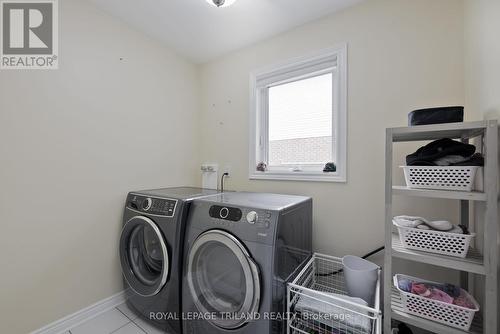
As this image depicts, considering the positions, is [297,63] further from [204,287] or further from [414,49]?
[204,287]

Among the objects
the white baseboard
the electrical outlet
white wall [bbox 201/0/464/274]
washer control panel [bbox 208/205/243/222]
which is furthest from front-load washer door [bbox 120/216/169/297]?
white wall [bbox 201/0/464/274]

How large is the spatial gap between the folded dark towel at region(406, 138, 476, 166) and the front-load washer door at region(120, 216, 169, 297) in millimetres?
1625

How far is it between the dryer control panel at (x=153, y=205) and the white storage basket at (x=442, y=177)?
4.54 ft

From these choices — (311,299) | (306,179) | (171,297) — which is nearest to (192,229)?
(171,297)

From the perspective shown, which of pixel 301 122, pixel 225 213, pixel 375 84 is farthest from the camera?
pixel 301 122

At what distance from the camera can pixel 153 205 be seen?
1.51 meters

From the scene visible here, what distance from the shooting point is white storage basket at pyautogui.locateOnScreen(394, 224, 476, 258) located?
0.88 metres

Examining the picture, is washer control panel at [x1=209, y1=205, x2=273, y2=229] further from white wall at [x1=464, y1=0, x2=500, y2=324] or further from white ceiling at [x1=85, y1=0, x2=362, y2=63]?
white ceiling at [x1=85, y1=0, x2=362, y2=63]

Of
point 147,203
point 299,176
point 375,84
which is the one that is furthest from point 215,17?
point 147,203

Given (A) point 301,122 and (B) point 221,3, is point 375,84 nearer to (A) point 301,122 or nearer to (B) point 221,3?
(A) point 301,122

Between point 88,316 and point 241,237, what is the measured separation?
1447 millimetres

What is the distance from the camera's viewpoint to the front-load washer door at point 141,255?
1.50 meters

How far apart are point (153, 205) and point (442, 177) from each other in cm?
170

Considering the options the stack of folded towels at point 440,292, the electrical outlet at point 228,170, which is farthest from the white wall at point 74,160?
the stack of folded towels at point 440,292
